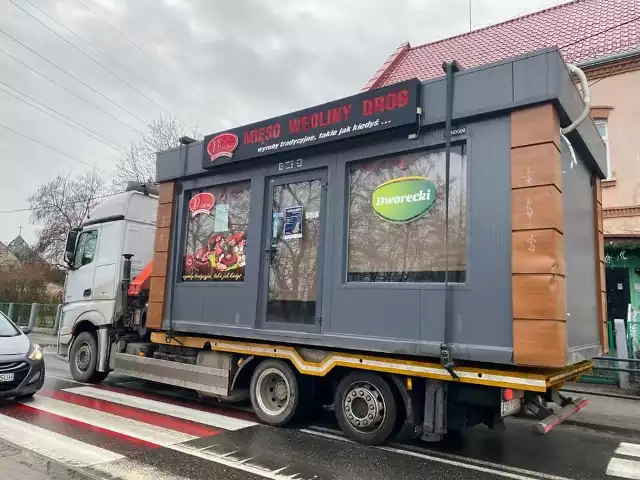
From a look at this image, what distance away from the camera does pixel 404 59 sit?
17.0 meters

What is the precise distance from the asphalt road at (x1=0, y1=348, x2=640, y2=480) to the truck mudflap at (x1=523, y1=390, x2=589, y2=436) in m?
0.48

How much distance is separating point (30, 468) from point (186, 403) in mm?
3114

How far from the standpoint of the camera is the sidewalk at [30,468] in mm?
4199

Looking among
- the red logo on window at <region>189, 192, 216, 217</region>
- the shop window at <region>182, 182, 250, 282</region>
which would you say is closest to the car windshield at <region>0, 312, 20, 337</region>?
the shop window at <region>182, 182, 250, 282</region>

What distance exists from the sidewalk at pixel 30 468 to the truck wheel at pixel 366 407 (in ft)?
8.57

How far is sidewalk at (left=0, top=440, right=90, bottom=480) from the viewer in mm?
4199

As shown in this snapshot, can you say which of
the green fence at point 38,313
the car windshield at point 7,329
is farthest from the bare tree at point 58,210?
the car windshield at point 7,329

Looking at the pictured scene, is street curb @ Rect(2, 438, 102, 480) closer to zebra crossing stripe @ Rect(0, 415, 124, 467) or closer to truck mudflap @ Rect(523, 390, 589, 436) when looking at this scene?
zebra crossing stripe @ Rect(0, 415, 124, 467)

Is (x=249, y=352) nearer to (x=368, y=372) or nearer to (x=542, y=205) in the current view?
(x=368, y=372)

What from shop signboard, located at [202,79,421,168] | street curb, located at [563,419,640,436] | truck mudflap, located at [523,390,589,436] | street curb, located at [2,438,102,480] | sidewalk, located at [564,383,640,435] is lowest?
street curb, located at [2,438,102,480]

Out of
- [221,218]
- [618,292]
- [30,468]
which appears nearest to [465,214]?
[221,218]

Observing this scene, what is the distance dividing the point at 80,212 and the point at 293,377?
34.5 meters

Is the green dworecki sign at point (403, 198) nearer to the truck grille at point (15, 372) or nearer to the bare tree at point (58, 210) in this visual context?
the truck grille at point (15, 372)

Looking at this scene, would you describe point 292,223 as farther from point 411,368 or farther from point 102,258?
point 102,258
